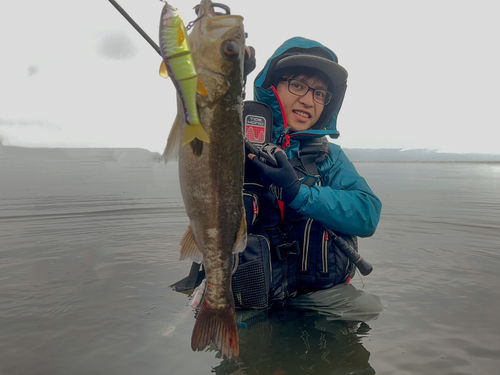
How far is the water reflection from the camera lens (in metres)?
3.30

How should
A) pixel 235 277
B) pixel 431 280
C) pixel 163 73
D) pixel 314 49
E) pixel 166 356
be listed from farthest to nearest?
1. pixel 431 280
2. pixel 314 49
3. pixel 235 277
4. pixel 166 356
5. pixel 163 73

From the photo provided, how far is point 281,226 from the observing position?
173 inches

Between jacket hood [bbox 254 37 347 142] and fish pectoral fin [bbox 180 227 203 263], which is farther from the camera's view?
jacket hood [bbox 254 37 347 142]

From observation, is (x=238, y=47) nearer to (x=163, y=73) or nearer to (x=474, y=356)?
(x=163, y=73)

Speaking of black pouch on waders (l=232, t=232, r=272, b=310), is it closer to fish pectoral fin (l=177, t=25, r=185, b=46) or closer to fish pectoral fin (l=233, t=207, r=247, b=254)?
fish pectoral fin (l=233, t=207, r=247, b=254)

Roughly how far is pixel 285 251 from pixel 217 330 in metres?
1.65

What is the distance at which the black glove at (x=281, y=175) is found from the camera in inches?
137

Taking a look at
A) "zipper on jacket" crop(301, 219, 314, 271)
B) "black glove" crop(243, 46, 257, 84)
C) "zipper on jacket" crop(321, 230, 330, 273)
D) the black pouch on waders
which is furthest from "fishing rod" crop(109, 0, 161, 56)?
"zipper on jacket" crop(321, 230, 330, 273)

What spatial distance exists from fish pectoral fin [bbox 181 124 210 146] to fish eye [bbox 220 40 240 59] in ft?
1.63

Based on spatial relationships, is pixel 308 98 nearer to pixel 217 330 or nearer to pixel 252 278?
pixel 252 278

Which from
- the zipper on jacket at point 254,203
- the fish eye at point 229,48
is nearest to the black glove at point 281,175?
the zipper on jacket at point 254,203

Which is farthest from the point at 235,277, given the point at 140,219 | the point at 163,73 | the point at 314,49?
the point at 140,219

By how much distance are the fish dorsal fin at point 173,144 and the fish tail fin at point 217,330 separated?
128cm

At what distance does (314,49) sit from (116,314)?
448cm
